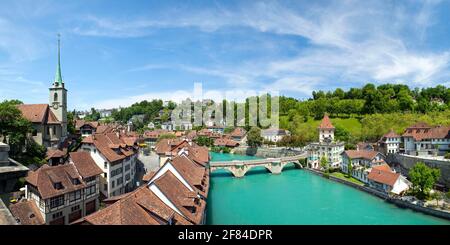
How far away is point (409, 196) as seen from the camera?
30.2 meters

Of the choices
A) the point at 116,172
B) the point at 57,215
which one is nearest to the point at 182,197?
the point at 57,215

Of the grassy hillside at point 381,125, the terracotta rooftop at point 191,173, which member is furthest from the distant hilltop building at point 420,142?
the terracotta rooftop at point 191,173

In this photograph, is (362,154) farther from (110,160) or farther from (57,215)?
(57,215)

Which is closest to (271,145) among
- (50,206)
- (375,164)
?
(375,164)

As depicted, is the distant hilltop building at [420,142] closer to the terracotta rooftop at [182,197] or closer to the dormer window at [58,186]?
the terracotta rooftop at [182,197]

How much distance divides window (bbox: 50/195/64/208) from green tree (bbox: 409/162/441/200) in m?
29.3

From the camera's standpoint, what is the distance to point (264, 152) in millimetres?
69500

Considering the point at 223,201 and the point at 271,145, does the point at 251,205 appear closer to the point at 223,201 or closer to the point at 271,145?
the point at 223,201

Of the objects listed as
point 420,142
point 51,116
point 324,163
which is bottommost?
point 324,163

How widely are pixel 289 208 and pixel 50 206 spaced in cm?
2021

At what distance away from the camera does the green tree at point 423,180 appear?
28.9 m

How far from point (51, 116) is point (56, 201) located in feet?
54.2

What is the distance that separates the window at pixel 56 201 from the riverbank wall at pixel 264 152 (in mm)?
49275
